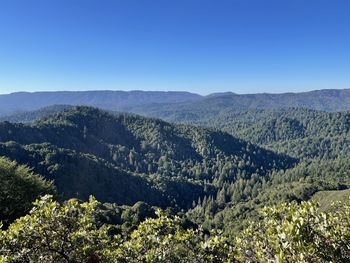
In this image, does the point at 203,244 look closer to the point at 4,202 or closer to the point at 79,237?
the point at 79,237

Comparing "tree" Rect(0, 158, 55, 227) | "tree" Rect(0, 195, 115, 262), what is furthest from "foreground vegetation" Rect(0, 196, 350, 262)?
"tree" Rect(0, 158, 55, 227)

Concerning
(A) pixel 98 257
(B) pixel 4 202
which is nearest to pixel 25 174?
(B) pixel 4 202

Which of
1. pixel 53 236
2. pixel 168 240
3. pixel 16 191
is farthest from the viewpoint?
pixel 16 191

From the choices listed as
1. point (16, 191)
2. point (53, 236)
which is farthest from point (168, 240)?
point (16, 191)

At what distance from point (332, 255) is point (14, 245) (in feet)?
45.6

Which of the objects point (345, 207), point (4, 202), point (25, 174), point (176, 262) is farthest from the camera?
point (25, 174)

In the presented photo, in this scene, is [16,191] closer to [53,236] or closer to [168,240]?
[53,236]

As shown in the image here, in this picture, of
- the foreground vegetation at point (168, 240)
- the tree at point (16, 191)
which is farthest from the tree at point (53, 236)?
the tree at point (16, 191)

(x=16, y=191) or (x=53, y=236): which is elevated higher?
(x=53, y=236)

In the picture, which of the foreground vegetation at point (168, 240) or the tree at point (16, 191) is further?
the tree at point (16, 191)

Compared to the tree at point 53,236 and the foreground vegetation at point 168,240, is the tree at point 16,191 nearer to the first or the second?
the tree at point 53,236

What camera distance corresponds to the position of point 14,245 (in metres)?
15.8

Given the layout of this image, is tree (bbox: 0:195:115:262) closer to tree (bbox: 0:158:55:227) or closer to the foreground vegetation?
the foreground vegetation

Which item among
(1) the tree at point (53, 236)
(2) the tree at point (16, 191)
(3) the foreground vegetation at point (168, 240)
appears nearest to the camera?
(3) the foreground vegetation at point (168, 240)
